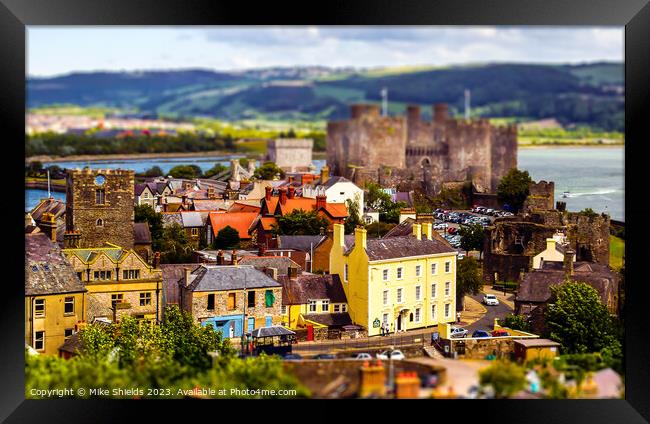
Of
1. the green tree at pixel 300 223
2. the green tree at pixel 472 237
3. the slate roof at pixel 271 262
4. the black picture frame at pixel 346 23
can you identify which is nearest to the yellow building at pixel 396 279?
the green tree at pixel 472 237

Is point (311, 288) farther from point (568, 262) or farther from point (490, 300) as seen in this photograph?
point (568, 262)


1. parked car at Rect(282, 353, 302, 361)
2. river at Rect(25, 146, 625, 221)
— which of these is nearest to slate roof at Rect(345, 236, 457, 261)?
parked car at Rect(282, 353, 302, 361)

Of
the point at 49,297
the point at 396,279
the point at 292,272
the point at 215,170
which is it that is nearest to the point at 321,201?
the point at 292,272

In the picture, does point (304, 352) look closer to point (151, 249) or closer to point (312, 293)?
point (312, 293)

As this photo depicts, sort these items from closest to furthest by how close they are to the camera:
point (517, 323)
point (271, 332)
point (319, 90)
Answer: point (271, 332)
point (517, 323)
point (319, 90)

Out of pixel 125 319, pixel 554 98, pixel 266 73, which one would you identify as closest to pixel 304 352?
pixel 125 319

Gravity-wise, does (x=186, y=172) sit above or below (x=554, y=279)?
above

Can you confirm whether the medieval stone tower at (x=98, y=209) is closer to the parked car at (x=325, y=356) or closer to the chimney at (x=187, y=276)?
the chimney at (x=187, y=276)
